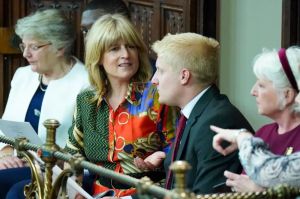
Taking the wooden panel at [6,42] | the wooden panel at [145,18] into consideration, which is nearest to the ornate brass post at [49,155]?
the wooden panel at [145,18]

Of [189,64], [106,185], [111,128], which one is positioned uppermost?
[189,64]

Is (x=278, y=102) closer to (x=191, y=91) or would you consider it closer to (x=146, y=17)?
(x=191, y=91)

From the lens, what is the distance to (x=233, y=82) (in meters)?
4.64

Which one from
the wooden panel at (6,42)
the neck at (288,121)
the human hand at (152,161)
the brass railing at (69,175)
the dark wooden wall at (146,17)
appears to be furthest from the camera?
the wooden panel at (6,42)

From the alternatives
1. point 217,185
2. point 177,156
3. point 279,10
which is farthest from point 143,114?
point 279,10

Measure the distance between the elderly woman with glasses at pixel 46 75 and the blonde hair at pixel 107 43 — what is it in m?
0.66

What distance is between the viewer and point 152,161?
343 cm

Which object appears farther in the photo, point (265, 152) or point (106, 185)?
point (106, 185)

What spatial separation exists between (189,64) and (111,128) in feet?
2.14

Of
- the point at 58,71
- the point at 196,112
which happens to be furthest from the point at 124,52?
the point at 58,71

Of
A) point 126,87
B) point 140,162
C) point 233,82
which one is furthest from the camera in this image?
point 233,82

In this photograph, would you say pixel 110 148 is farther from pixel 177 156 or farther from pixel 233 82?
pixel 233 82

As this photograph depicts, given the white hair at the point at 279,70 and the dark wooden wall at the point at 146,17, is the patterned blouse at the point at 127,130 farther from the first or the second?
the dark wooden wall at the point at 146,17

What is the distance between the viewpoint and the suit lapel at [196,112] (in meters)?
3.04
